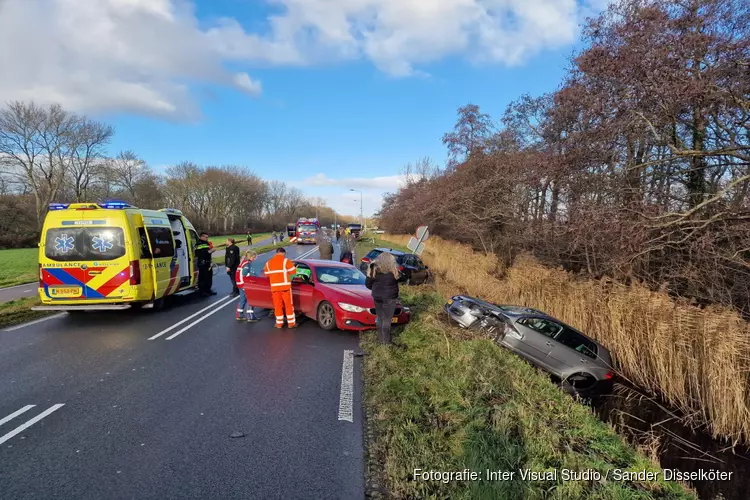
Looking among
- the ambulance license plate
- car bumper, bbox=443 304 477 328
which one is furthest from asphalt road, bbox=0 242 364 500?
car bumper, bbox=443 304 477 328

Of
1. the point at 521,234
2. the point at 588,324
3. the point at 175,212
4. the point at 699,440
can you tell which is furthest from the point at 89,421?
the point at 521,234

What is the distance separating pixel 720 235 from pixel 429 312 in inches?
226

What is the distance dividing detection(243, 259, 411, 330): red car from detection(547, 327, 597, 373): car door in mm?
2883

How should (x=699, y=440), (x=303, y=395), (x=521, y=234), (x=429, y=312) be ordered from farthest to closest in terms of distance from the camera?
(x=521, y=234) < (x=429, y=312) < (x=699, y=440) < (x=303, y=395)

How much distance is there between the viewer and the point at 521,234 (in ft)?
56.3

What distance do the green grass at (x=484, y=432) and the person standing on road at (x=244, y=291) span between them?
381cm

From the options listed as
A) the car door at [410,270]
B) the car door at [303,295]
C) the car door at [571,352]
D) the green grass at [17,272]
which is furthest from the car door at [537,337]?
the green grass at [17,272]

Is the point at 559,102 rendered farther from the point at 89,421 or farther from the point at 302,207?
the point at 302,207

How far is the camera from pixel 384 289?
22.9 ft

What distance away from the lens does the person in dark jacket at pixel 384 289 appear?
698 centimetres

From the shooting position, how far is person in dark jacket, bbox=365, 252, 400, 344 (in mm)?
6980

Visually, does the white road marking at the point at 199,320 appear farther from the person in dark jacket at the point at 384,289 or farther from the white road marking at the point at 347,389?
the person in dark jacket at the point at 384,289

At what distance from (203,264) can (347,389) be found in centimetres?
905

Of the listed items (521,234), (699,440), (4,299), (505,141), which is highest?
(505,141)
